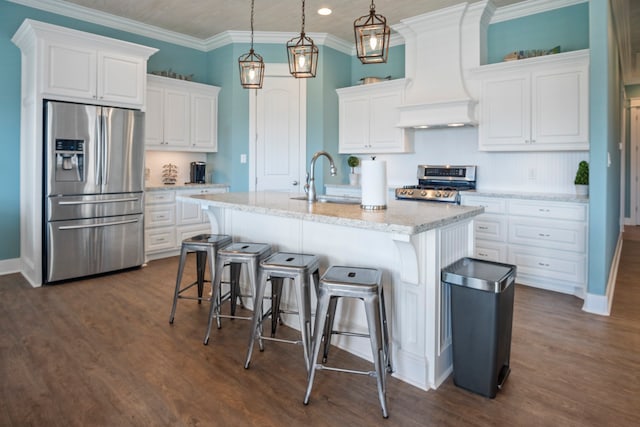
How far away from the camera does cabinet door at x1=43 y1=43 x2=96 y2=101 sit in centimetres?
381

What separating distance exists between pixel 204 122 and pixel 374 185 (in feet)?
12.8

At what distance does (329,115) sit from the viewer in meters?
5.57

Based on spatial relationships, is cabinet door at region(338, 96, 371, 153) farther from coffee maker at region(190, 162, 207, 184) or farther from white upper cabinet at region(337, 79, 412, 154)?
coffee maker at region(190, 162, 207, 184)

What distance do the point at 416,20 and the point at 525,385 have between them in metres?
4.03

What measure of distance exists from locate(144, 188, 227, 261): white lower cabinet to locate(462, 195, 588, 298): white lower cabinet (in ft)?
11.2

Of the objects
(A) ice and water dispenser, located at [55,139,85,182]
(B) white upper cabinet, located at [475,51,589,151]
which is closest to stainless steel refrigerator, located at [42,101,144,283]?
(A) ice and water dispenser, located at [55,139,85,182]

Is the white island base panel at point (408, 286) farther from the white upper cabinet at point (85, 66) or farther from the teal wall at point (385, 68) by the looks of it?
the teal wall at point (385, 68)

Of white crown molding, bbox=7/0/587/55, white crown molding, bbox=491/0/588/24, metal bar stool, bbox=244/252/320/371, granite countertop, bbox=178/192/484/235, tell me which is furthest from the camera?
white crown molding, bbox=7/0/587/55

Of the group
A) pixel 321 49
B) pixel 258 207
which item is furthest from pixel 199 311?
pixel 321 49

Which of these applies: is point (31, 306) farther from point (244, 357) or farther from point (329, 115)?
point (329, 115)

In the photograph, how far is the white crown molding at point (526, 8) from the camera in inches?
161

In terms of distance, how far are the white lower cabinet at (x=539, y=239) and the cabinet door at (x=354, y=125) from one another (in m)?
1.76

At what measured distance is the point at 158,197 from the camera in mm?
4930

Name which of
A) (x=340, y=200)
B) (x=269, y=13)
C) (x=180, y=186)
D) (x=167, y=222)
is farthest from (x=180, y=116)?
(x=340, y=200)
